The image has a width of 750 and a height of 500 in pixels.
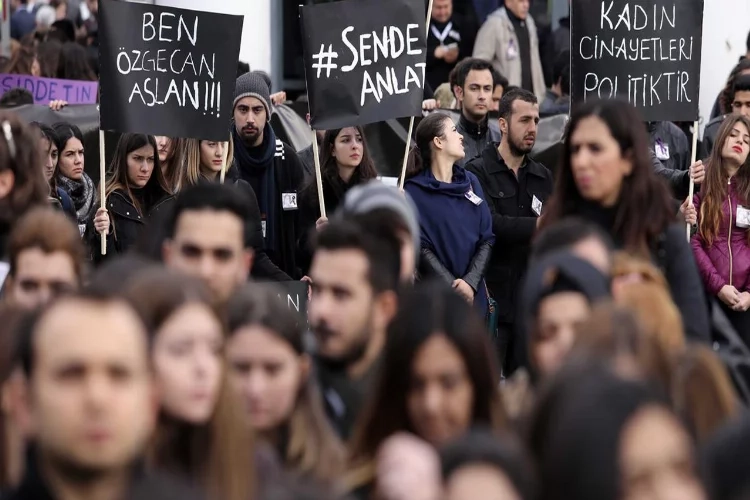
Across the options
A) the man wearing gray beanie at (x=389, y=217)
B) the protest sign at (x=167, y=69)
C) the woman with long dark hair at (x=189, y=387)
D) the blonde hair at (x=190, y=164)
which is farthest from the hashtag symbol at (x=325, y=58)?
the woman with long dark hair at (x=189, y=387)

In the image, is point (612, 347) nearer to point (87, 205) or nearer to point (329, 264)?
point (329, 264)

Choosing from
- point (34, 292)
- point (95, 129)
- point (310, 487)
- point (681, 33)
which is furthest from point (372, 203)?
point (95, 129)

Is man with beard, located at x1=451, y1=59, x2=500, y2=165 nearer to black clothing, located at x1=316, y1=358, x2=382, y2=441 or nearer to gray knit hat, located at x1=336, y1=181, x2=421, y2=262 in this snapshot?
gray knit hat, located at x1=336, y1=181, x2=421, y2=262

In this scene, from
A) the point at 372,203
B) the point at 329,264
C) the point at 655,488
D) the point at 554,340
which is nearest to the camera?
the point at 655,488

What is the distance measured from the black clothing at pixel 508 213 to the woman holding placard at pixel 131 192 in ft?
6.55

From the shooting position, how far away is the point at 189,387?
435 centimetres

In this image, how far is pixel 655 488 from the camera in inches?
144

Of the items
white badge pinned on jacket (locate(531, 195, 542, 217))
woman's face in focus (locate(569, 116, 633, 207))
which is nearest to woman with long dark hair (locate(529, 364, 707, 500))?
woman's face in focus (locate(569, 116, 633, 207))

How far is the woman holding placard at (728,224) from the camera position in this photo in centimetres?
1047

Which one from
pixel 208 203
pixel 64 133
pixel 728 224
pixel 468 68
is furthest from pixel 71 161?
pixel 208 203

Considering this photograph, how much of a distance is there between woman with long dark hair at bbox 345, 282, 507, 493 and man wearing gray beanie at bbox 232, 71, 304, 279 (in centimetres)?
609

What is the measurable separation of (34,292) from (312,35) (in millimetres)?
4655

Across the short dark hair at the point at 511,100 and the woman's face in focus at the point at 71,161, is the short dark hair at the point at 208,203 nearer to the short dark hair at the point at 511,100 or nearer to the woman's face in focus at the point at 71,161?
the woman's face in focus at the point at 71,161

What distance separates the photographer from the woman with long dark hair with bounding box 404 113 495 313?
1046cm
